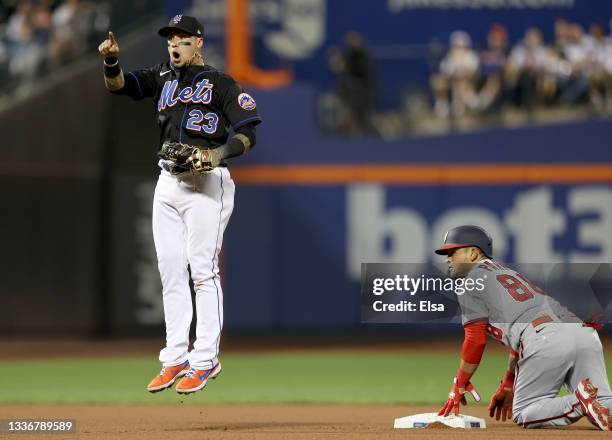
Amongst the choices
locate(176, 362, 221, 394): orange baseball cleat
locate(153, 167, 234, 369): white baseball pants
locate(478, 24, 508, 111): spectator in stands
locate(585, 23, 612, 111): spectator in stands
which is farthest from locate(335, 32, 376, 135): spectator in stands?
locate(176, 362, 221, 394): orange baseball cleat

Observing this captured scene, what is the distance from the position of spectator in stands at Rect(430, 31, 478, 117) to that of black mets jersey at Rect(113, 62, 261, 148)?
35.1ft

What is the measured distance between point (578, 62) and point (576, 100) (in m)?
0.55

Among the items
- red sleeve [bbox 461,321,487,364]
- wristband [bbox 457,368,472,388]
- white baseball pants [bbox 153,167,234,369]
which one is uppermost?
white baseball pants [bbox 153,167,234,369]

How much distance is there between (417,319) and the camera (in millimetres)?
6133

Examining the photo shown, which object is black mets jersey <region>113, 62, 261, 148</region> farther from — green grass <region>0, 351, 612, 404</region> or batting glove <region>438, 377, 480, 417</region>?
green grass <region>0, 351, 612, 404</region>

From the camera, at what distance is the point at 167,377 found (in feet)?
21.0

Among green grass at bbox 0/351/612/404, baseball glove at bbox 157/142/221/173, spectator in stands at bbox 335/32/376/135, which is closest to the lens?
baseball glove at bbox 157/142/221/173

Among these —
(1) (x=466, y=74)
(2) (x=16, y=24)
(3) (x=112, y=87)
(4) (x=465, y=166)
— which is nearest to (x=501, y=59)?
(1) (x=466, y=74)

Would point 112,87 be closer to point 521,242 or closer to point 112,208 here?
point 112,208

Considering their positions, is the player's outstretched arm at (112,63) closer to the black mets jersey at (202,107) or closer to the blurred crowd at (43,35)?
the black mets jersey at (202,107)

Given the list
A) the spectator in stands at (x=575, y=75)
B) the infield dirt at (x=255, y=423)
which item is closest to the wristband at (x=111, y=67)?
the infield dirt at (x=255, y=423)

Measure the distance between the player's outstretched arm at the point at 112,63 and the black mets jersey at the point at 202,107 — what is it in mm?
88

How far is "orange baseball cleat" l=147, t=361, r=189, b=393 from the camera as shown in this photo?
20.7 feet

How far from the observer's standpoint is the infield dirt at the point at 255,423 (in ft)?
→ 20.6
